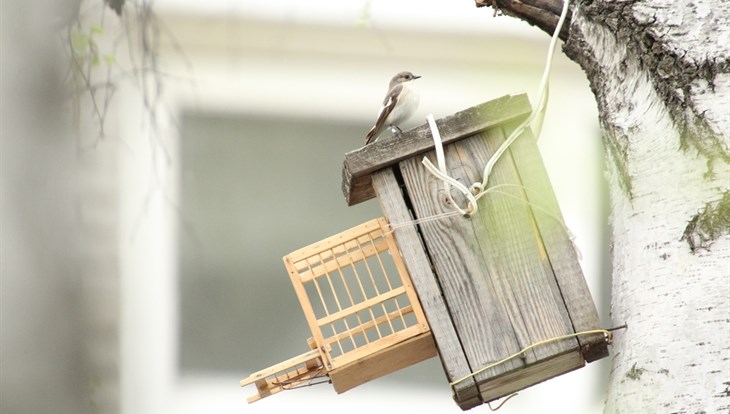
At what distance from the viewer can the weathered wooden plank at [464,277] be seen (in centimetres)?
180

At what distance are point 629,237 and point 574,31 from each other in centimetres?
47

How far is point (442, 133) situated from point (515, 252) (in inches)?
11.2

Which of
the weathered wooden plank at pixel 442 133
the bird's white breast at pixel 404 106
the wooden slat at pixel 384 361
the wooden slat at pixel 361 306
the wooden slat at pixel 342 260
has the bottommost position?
the wooden slat at pixel 384 361

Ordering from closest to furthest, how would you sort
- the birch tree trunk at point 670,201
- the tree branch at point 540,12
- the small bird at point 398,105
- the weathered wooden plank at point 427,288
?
1. the birch tree trunk at point 670,201
2. the weathered wooden plank at point 427,288
3. the tree branch at point 540,12
4. the small bird at point 398,105

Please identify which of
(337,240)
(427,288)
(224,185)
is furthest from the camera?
(224,185)

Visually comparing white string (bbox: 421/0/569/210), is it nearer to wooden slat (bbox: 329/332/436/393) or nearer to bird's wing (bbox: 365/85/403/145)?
wooden slat (bbox: 329/332/436/393)

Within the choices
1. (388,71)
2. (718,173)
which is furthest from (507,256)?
(388,71)

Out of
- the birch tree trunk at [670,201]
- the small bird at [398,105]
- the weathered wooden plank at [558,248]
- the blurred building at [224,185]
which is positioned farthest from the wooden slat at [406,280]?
the blurred building at [224,185]

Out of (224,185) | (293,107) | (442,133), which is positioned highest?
(293,107)

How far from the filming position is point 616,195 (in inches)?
75.7

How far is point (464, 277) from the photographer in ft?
6.02

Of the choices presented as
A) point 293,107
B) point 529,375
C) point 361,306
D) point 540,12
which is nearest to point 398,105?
point 540,12

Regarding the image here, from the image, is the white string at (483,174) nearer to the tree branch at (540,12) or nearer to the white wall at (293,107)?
the tree branch at (540,12)

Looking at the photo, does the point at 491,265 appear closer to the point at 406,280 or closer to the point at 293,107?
the point at 406,280
